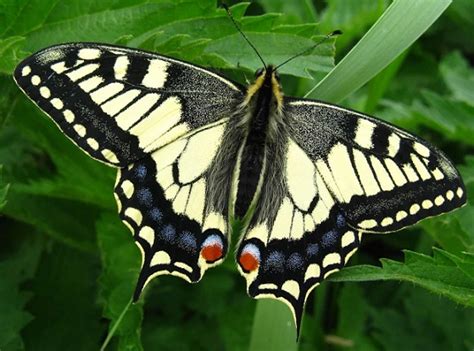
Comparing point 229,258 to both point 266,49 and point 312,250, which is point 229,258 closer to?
point 312,250

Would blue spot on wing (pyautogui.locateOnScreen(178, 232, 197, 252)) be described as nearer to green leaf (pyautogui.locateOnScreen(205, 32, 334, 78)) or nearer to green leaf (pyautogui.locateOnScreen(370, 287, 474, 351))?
green leaf (pyautogui.locateOnScreen(205, 32, 334, 78))

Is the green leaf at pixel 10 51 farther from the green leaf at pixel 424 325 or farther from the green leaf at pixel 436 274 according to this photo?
the green leaf at pixel 424 325

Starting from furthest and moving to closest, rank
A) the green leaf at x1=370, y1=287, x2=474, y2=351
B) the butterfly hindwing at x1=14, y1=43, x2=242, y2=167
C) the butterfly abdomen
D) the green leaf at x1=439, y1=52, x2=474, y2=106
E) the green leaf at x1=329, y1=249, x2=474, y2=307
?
the green leaf at x1=439, y1=52, x2=474, y2=106 < the green leaf at x1=370, y1=287, x2=474, y2=351 < the butterfly abdomen < the butterfly hindwing at x1=14, y1=43, x2=242, y2=167 < the green leaf at x1=329, y1=249, x2=474, y2=307

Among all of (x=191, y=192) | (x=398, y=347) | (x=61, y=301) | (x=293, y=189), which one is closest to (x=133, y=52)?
(x=191, y=192)

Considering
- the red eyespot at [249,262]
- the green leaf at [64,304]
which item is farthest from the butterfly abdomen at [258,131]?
the green leaf at [64,304]

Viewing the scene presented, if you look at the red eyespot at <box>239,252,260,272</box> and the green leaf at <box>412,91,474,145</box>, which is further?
the green leaf at <box>412,91,474,145</box>

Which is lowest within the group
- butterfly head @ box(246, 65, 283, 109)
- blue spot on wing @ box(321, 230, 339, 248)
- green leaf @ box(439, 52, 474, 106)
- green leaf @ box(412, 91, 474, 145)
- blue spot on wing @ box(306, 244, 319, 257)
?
blue spot on wing @ box(306, 244, 319, 257)

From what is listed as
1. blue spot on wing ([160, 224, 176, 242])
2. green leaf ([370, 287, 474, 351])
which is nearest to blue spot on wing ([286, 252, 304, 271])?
blue spot on wing ([160, 224, 176, 242])

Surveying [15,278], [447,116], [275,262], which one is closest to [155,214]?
[275,262]
